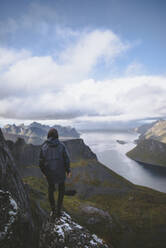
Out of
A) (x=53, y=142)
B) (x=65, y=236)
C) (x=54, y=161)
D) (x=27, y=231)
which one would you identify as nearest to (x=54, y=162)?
(x=54, y=161)

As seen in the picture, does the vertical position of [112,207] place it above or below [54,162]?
below

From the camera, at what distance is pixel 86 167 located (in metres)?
169

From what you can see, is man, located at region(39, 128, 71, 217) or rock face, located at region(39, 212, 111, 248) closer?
rock face, located at region(39, 212, 111, 248)

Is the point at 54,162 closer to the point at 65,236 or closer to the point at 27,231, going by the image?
the point at 27,231

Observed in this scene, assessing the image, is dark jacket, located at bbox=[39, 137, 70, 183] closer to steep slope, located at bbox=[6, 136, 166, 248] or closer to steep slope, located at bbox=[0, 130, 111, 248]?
steep slope, located at bbox=[0, 130, 111, 248]

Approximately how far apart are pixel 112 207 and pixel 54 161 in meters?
115

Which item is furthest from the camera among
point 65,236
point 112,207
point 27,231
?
point 112,207

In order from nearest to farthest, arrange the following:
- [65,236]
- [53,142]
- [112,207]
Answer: [65,236], [53,142], [112,207]

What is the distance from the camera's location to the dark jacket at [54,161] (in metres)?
9.33

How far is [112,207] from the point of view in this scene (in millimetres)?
103375

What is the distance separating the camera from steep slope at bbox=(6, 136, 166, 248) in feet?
196

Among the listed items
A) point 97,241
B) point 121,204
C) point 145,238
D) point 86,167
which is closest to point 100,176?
point 86,167

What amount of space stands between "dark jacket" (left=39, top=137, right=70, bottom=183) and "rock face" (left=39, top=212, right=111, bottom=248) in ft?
11.2

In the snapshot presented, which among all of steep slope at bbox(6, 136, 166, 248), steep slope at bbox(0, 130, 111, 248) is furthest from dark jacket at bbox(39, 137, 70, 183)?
steep slope at bbox(6, 136, 166, 248)
